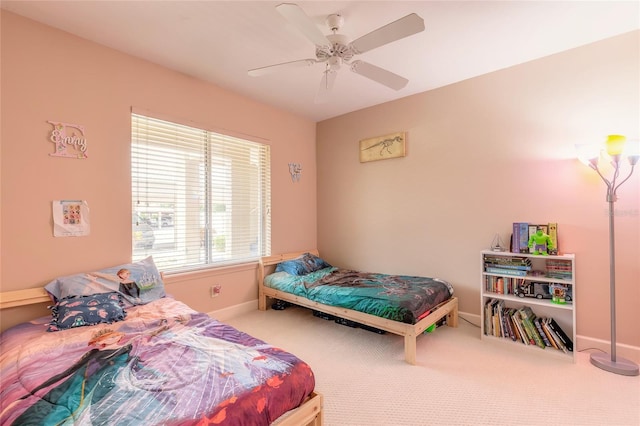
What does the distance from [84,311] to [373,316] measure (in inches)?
87.4

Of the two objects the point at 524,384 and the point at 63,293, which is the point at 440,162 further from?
the point at 63,293

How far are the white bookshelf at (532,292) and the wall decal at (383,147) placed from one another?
1599 mm

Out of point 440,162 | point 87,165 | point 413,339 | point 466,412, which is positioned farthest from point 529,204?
point 87,165

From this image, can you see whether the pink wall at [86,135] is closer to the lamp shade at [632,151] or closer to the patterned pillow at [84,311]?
the patterned pillow at [84,311]

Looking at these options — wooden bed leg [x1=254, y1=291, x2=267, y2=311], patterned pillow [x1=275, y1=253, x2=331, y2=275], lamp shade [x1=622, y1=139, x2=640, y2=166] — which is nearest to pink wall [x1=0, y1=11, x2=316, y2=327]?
wooden bed leg [x1=254, y1=291, x2=267, y2=311]

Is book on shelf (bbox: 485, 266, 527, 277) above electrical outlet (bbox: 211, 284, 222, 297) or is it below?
above

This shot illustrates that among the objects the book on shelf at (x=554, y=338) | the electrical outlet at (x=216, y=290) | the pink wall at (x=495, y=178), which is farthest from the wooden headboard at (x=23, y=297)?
the book on shelf at (x=554, y=338)

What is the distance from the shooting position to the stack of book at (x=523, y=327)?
2.45m

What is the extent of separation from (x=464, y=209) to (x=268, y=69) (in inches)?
98.2

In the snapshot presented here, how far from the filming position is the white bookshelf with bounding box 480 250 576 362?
242 centimetres

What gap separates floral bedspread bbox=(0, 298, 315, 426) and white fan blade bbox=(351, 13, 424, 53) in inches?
76.4

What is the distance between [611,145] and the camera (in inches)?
85.7

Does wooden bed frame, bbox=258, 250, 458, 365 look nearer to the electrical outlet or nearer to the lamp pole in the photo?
the electrical outlet

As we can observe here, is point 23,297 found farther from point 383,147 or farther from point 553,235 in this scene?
point 553,235
